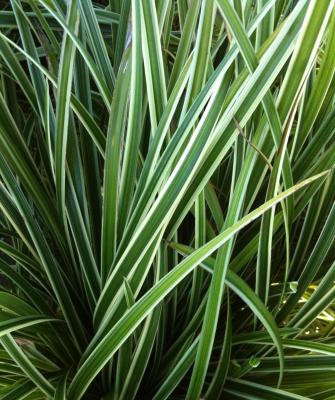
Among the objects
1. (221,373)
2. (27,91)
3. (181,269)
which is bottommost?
(221,373)

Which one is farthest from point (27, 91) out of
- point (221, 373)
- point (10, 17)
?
point (221, 373)

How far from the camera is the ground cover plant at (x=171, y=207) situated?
16.6 inches

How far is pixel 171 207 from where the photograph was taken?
42 cm

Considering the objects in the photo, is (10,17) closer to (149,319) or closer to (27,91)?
(27,91)

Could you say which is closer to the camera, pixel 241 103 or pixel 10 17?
pixel 241 103

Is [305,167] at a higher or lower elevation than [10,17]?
lower

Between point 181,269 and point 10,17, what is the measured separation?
51 centimetres

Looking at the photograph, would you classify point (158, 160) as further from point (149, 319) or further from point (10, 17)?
point (10, 17)

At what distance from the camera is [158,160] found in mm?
483

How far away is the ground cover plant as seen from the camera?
422 mm

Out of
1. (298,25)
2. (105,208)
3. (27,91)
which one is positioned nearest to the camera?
(298,25)

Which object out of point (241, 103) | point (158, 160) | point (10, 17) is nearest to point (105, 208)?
point (158, 160)

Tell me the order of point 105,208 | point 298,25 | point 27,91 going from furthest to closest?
point 27,91
point 105,208
point 298,25

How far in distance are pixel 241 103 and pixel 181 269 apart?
0.15 metres
